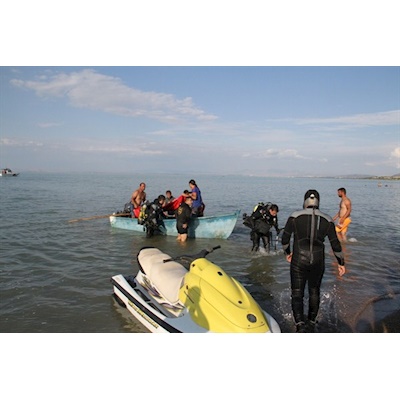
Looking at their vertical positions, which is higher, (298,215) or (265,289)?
(298,215)

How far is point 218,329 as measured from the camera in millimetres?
3496

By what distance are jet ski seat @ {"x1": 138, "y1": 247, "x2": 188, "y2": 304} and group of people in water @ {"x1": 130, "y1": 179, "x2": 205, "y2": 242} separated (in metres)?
4.52

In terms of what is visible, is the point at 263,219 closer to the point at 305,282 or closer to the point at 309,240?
the point at 305,282

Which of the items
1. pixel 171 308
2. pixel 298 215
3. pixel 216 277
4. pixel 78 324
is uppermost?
pixel 298 215

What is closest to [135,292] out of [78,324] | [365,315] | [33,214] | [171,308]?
[171,308]

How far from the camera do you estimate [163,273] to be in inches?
194

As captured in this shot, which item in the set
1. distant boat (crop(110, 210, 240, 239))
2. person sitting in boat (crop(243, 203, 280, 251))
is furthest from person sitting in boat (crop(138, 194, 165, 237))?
person sitting in boat (crop(243, 203, 280, 251))

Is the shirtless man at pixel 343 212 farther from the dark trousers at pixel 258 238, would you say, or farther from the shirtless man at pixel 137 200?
the shirtless man at pixel 137 200

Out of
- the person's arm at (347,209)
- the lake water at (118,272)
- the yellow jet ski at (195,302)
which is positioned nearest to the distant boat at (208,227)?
the lake water at (118,272)

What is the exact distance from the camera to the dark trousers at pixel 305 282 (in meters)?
4.21

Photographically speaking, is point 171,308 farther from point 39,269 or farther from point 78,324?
point 39,269

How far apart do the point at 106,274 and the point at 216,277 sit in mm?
4255

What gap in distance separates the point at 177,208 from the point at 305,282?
6661 millimetres

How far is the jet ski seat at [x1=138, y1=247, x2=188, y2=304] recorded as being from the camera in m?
4.56
